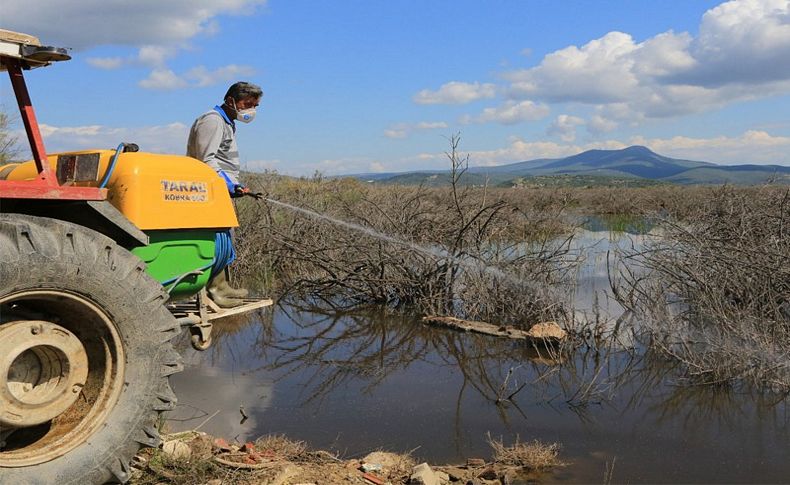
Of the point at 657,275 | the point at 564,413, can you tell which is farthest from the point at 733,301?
the point at 564,413

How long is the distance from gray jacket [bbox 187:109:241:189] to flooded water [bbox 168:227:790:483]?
6.29 feet

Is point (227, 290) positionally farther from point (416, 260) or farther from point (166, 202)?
point (416, 260)

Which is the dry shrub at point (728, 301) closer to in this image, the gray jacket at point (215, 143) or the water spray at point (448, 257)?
the water spray at point (448, 257)

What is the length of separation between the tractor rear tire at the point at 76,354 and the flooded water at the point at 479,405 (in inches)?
70.7

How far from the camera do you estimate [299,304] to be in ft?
32.9

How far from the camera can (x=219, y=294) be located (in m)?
5.43

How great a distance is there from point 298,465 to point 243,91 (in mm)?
2922

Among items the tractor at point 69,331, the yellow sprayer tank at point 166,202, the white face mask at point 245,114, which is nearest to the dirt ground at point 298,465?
the tractor at point 69,331

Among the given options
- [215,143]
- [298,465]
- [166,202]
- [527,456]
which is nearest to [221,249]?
[166,202]

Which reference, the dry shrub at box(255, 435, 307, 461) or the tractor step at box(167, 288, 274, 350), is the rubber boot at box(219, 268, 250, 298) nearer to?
the tractor step at box(167, 288, 274, 350)

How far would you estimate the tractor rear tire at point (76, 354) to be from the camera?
9.88ft

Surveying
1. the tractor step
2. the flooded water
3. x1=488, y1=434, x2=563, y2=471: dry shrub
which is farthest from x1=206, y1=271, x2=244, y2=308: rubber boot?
x1=488, y1=434, x2=563, y2=471: dry shrub

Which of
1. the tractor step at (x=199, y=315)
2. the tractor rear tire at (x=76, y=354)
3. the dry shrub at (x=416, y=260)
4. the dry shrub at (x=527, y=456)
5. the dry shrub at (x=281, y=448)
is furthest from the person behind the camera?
the dry shrub at (x=416, y=260)

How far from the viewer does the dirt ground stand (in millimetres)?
3936
